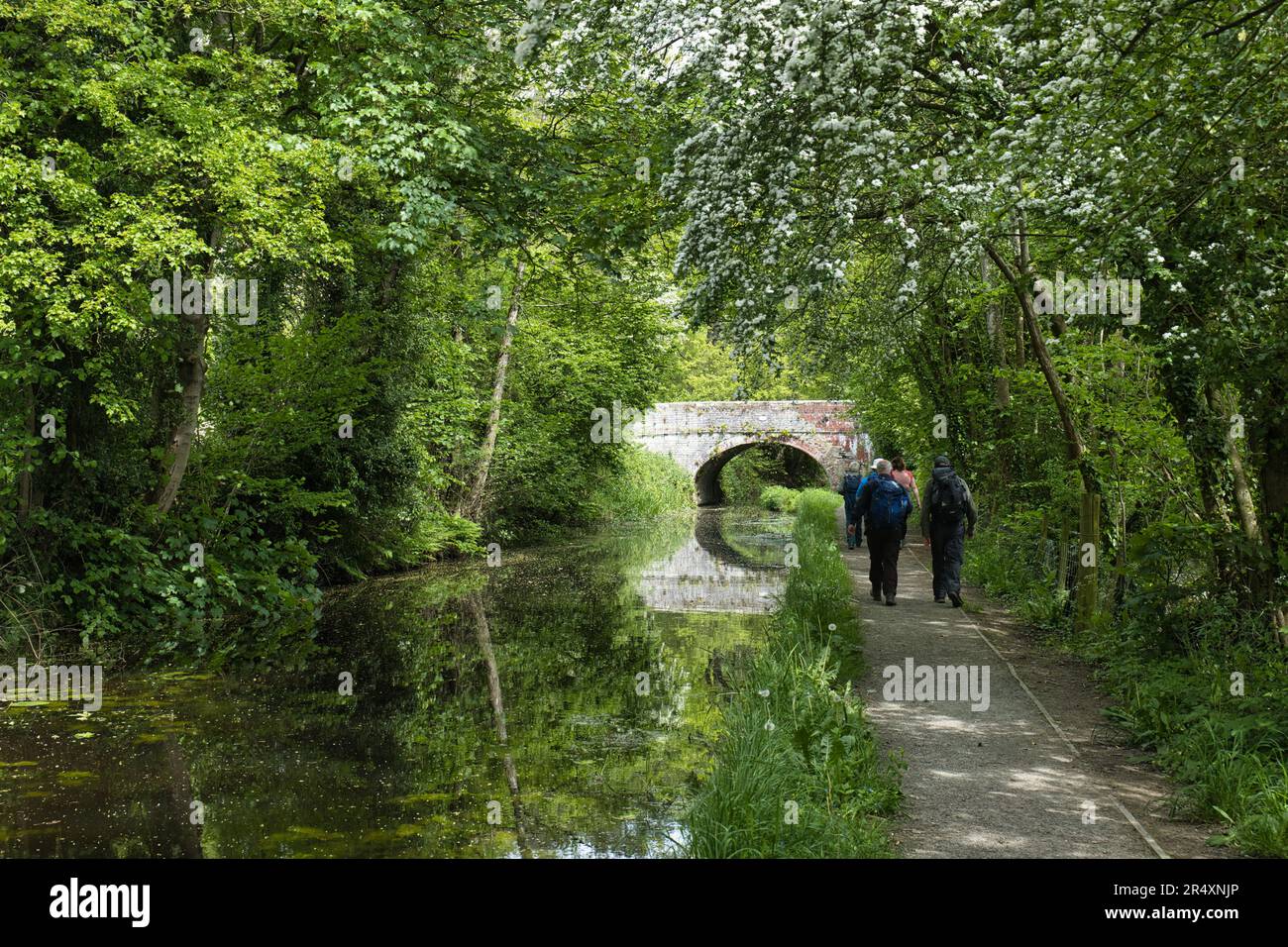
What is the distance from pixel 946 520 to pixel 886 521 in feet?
2.13

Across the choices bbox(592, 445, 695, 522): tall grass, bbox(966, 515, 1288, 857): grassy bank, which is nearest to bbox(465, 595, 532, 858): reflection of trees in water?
bbox(966, 515, 1288, 857): grassy bank

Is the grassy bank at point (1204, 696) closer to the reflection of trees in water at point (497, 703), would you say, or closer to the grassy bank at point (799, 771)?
the grassy bank at point (799, 771)

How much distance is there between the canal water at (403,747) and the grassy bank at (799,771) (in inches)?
18.4

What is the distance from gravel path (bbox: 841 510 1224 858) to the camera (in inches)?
189

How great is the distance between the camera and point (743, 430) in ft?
143

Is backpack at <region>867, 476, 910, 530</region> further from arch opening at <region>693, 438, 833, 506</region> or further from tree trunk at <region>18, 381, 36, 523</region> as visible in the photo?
arch opening at <region>693, 438, 833, 506</region>

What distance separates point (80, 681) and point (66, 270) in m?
3.73

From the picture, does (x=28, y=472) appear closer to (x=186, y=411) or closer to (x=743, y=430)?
(x=186, y=411)

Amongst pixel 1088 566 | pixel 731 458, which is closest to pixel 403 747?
pixel 1088 566

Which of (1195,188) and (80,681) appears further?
(80,681)
